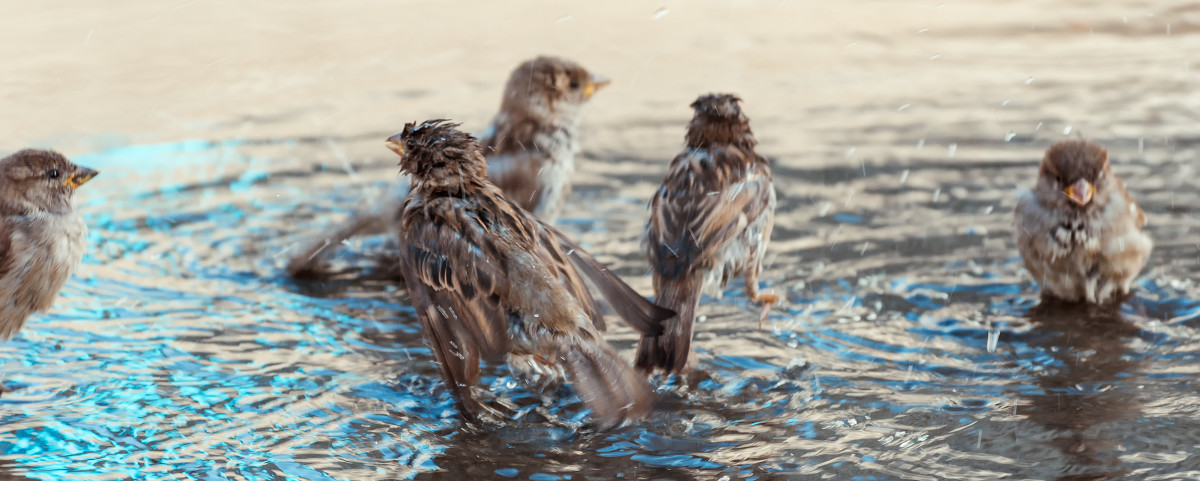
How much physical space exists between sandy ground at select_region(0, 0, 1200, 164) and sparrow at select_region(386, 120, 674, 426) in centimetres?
329

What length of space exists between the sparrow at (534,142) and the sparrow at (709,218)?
1.15 metres

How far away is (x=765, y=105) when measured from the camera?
28.8 feet

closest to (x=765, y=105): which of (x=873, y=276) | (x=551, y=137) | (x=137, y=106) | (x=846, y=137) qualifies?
(x=846, y=137)

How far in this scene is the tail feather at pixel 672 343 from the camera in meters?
4.63

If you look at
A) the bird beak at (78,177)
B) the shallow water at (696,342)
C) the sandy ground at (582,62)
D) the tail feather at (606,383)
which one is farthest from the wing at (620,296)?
the sandy ground at (582,62)

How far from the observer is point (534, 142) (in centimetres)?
644

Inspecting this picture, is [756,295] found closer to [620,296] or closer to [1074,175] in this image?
[620,296]

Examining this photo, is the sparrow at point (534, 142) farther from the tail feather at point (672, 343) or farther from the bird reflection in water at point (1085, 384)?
the bird reflection in water at point (1085, 384)

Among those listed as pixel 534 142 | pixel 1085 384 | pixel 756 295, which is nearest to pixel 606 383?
pixel 756 295

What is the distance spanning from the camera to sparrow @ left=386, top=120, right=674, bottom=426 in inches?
169

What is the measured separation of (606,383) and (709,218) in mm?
998

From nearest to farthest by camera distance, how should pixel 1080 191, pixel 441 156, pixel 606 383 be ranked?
pixel 606 383 → pixel 441 156 → pixel 1080 191

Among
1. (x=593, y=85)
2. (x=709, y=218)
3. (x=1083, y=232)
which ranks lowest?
(x=1083, y=232)

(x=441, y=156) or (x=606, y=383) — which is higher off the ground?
(x=441, y=156)
